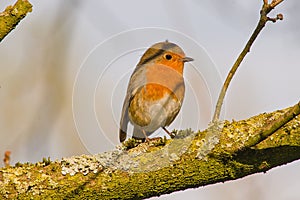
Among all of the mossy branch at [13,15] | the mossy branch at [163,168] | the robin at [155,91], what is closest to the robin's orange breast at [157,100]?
the robin at [155,91]

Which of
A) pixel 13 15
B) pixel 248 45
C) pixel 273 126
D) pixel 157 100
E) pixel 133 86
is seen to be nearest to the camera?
pixel 273 126

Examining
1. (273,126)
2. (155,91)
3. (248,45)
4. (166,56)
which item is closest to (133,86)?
(155,91)

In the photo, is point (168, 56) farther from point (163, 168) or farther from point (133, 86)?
point (163, 168)

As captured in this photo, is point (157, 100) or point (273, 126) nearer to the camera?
point (273, 126)

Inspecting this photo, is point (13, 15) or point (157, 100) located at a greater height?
point (157, 100)

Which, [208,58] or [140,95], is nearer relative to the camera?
[208,58]

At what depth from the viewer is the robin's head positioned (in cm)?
439

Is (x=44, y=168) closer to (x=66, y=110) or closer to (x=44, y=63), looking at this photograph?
(x=44, y=63)

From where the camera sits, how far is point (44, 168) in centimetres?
236

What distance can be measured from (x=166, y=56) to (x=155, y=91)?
0.35 m

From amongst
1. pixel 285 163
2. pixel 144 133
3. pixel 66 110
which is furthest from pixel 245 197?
pixel 285 163

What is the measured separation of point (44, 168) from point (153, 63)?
7.06ft

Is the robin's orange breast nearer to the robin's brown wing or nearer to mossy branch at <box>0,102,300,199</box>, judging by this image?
the robin's brown wing

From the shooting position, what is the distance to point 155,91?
4.30 meters
